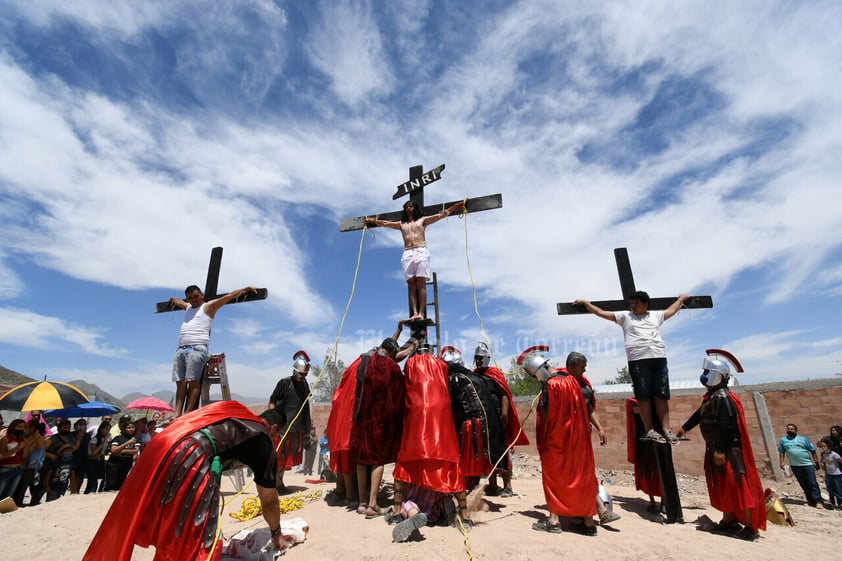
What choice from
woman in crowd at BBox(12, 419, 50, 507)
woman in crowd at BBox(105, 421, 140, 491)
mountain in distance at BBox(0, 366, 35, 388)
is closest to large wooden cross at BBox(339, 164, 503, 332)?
woman in crowd at BBox(105, 421, 140, 491)

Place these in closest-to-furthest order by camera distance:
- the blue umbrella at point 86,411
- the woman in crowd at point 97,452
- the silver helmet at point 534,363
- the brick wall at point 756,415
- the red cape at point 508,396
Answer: the silver helmet at point 534,363, the red cape at point 508,396, the woman in crowd at point 97,452, the brick wall at point 756,415, the blue umbrella at point 86,411

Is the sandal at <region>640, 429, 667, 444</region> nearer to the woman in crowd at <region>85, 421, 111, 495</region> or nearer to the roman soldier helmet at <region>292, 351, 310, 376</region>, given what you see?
the roman soldier helmet at <region>292, 351, 310, 376</region>

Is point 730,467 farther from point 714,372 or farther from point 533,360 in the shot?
point 533,360

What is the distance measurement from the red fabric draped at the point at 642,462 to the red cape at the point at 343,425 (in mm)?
4370

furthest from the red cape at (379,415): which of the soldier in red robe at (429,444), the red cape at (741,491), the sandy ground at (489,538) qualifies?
the red cape at (741,491)

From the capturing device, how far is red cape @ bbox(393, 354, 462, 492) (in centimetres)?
477

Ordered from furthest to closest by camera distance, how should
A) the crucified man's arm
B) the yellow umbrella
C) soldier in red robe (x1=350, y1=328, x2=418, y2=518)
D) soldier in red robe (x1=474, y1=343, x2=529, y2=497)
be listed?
the yellow umbrella, the crucified man's arm, soldier in red robe (x1=474, y1=343, x2=529, y2=497), soldier in red robe (x1=350, y1=328, x2=418, y2=518)

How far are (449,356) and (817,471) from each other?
353 inches

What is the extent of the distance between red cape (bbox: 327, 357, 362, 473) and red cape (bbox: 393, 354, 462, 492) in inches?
35.6

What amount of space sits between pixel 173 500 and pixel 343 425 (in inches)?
122

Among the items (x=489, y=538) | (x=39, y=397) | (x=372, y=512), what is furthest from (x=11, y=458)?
(x=489, y=538)

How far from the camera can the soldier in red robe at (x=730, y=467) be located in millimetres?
4859

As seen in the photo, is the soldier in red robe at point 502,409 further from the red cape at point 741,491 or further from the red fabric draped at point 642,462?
the red cape at point 741,491

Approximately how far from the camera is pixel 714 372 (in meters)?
5.44
